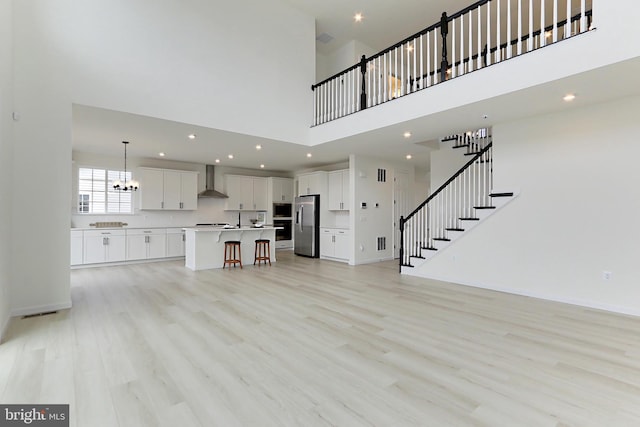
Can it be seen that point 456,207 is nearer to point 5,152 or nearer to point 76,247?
point 5,152

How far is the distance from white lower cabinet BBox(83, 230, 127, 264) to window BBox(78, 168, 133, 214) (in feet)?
2.98

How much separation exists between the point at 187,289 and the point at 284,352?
299 centimetres

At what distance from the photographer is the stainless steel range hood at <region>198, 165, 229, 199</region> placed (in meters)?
9.23

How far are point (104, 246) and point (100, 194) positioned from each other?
1.53 metres

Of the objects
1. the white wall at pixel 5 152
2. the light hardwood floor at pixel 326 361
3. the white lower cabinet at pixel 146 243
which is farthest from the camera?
the white lower cabinet at pixel 146 243

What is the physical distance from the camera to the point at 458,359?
2623 mm

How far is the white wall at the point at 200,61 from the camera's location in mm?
4309

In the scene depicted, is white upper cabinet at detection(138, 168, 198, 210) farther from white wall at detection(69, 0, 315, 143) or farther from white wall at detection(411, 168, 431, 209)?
white wall at detection(411, 168, 431, 209)

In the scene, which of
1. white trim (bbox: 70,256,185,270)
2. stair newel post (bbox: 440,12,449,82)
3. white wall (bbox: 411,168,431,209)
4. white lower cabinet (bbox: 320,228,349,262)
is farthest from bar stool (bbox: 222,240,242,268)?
white wall (bbox: 411,168,431,209)

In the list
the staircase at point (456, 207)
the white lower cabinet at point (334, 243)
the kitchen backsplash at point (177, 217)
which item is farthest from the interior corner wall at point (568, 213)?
the kitchen backsplash at point (177, 217)

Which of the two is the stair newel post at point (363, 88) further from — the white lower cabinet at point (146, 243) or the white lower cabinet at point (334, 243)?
the white lower cabinet at point (146, 243)

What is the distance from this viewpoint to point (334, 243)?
8.30m

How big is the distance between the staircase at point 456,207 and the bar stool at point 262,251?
11.0ft

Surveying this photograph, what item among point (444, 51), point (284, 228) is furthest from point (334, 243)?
point (444, 51)
